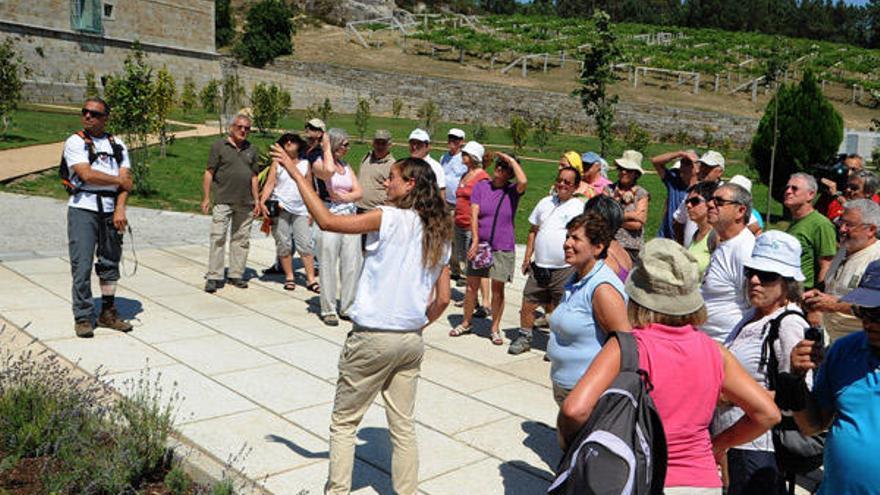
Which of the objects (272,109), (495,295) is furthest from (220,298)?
(272,109)

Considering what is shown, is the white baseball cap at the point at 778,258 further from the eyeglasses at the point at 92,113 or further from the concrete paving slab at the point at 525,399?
the eyeglasses at the point at 92,113

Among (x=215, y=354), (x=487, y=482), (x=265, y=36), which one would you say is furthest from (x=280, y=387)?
(x=265, y=36)

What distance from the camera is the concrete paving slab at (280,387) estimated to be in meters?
5.41

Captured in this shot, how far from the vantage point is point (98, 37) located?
129 feet

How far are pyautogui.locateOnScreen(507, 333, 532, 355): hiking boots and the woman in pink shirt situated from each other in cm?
416

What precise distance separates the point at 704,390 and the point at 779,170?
54.4 ft

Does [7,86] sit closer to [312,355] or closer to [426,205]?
[312,355]

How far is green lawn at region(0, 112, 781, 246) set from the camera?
14.3 meters

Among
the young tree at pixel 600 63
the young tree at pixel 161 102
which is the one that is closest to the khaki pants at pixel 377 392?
the young tree at pixel 600 63

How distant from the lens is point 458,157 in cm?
910

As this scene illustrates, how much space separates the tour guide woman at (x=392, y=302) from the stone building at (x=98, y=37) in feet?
Answer: 114

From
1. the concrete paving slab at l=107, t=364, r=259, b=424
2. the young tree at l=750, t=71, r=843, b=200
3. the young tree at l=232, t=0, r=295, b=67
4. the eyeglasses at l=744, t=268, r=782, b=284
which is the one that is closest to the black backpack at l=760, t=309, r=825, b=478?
the eyeglasses at l=744, t=268, r=782, b=284

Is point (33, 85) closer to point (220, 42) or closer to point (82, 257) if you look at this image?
point (220, 42)

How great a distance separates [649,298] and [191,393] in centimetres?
387
